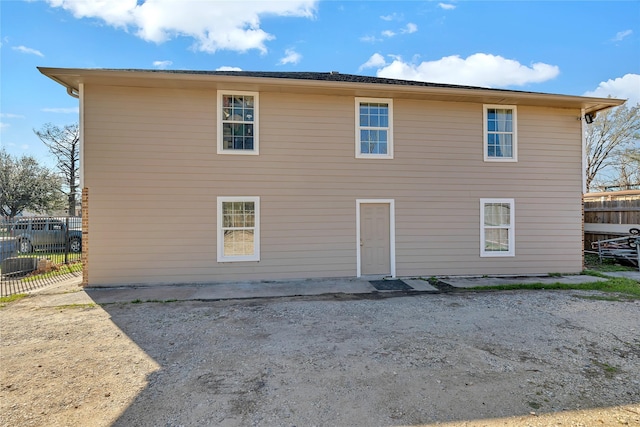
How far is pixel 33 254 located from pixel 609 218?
60.5 ft

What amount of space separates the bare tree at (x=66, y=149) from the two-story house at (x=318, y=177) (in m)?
24.4

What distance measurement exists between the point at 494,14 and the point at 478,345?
34.7 ft

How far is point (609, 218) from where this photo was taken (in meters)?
10.6

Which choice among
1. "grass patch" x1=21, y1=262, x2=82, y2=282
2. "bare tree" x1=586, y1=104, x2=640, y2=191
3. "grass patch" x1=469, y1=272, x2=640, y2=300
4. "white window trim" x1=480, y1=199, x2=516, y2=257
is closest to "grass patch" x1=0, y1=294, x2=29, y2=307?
"grass patch" x1=21, y1=262, x2=82, y2=282

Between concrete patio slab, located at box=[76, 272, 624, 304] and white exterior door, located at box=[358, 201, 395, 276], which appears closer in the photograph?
concrete patio slab, located at box=[76, 272, 624, 304]

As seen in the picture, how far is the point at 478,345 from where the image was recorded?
13.2 ft

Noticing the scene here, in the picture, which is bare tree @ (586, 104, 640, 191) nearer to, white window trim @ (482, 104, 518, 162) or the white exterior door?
white window trim @ (482, 104, 518, 162)

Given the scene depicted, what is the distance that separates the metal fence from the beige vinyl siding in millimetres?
2383

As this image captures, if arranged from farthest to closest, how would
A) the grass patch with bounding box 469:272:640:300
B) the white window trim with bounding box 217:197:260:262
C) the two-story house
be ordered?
1. the white window trim with bounding box 217:197:260:262
2. the two-story house
3. the grass patch with bounding box 469:272:640:300

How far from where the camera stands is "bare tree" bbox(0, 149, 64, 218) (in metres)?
22.2

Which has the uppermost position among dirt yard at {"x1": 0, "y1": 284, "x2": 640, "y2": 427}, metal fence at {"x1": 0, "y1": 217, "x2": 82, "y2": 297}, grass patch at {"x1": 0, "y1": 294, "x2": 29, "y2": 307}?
metal fence at {"x1": 0, "y1": 217, "x2": 82, "y2": 297}

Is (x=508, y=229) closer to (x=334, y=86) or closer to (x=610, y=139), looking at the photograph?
(x=334, y=86)

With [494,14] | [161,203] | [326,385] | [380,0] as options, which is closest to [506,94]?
[494,14]

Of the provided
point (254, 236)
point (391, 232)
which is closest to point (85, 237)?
point (254, 236)
